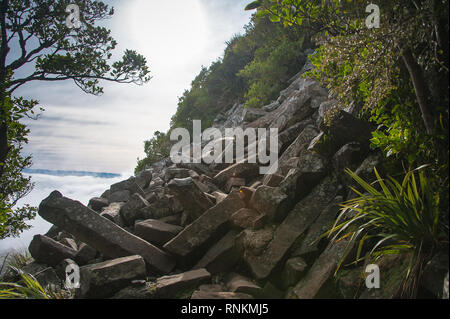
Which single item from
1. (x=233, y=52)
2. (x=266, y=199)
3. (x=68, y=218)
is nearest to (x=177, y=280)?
(x=266, y=199)

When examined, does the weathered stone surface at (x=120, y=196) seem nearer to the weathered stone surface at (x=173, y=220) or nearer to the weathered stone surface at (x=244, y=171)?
the weathered stone surface at (x=173, y=220)

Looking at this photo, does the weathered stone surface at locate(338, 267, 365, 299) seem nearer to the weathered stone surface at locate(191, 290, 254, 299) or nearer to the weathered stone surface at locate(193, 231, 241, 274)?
the weathered stone surface at locate(191, 290, 254, 299)

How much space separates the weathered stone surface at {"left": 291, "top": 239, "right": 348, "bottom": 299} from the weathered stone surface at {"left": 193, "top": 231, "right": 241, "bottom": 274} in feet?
4.90

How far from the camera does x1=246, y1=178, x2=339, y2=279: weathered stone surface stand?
4.28 m

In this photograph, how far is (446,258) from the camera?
2783 mm

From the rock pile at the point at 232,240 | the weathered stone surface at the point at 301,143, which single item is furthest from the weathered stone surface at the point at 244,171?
the rock pile at the point at 232,240

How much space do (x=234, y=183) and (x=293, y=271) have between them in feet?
13.7

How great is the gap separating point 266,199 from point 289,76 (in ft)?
57.8

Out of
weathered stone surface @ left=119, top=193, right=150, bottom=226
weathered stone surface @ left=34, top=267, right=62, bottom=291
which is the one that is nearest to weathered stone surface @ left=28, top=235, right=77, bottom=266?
weathered stone surface @ left=34, top=267, right=62, bottom=291

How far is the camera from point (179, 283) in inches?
166

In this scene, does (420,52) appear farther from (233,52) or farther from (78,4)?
(233,52)

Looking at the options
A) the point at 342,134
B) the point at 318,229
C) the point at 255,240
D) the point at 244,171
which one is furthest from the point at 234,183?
the point at 318,229

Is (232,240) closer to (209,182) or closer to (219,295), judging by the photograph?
(219,295)

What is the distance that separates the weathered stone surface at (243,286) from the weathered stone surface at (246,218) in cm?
103
